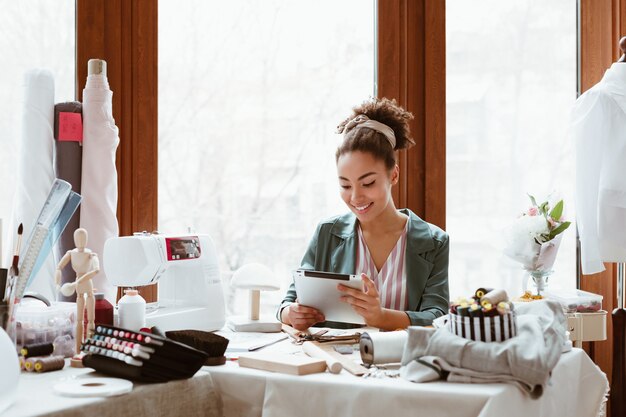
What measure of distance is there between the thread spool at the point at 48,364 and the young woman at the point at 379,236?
2.57ft

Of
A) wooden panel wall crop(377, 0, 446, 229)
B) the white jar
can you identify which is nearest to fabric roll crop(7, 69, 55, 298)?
the white jar

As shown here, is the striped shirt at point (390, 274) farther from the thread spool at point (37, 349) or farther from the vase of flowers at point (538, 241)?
the thread spool at point (37, 349)

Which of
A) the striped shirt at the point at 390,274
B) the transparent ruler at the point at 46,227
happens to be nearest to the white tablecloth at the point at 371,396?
the transparent ruler at the point at 46,227

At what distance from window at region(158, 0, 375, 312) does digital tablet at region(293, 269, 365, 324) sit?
894mm

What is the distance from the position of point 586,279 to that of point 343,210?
1223 mm

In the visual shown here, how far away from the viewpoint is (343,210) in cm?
319

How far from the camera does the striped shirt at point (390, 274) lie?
2.42 metres

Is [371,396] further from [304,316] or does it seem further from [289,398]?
[304,316]

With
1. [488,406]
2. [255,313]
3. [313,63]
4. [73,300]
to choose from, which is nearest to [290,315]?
[255,313]

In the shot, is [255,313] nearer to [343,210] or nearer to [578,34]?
[343,210]

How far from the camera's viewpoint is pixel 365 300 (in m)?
2.03

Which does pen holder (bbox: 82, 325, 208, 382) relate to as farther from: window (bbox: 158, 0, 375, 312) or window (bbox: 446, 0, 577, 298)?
window (bbox: 446, 0, 577, 298)

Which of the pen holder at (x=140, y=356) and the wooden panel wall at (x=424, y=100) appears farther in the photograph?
the wooden panel wall at (x=424, y=100)

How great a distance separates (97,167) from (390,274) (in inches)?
40.6
